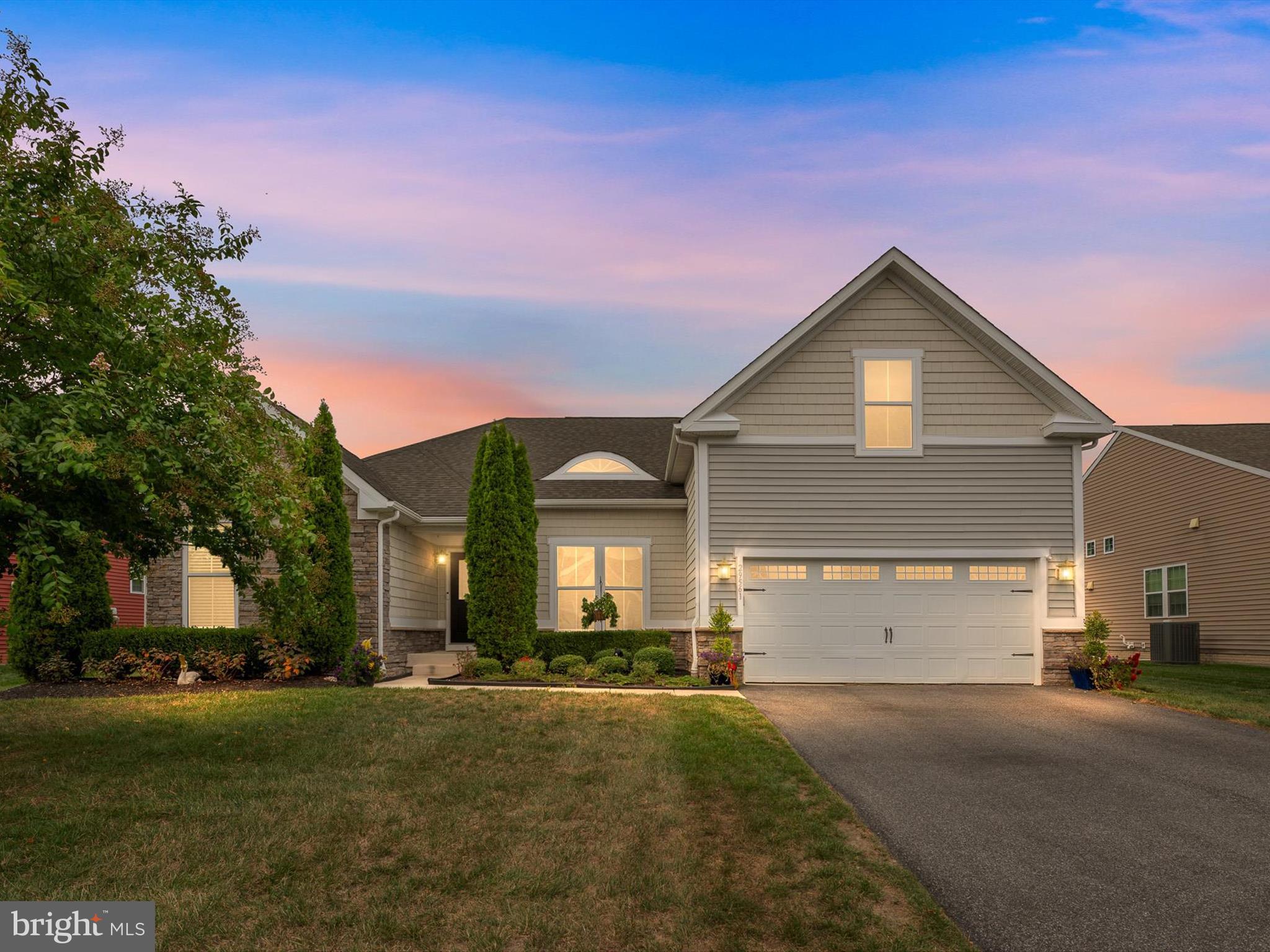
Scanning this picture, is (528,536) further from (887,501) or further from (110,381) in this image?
(110,381)

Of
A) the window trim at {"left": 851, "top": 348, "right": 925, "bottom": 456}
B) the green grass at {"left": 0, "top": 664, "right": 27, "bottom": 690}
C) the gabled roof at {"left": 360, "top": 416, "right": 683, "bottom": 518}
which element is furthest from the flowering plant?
the window trim at {"left": 851, "top": 348, "right": 925, "bottom": 456}

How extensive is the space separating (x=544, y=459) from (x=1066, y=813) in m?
15.1

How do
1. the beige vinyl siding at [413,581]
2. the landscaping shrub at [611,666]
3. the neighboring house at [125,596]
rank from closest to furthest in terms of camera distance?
the landscaping shrub at [611,666], the beige vinyl siding at [413,581], the neighboring house at [125,596]

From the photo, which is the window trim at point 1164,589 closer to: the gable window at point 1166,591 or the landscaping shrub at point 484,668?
the gable window at point 1166,591

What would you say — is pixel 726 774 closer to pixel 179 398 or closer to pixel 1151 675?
pixel 179 398

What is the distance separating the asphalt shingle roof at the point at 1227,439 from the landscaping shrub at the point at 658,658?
54.1 ft

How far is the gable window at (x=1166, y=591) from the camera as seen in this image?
24.2 metres

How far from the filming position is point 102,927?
4.29 m

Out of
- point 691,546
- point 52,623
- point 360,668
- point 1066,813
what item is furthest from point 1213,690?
point 52,623

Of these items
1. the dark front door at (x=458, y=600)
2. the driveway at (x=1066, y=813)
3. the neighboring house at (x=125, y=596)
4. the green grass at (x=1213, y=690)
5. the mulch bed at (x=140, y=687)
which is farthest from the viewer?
the neighboring house at (x=125, y=596)

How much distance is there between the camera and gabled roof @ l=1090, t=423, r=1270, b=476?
22.1 metres

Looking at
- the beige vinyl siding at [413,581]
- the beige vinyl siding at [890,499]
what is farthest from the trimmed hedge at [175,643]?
the beige vinyl siding at [890,499]

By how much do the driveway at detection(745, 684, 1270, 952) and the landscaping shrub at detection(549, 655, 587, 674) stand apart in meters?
3.77

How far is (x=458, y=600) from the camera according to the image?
1958cm
